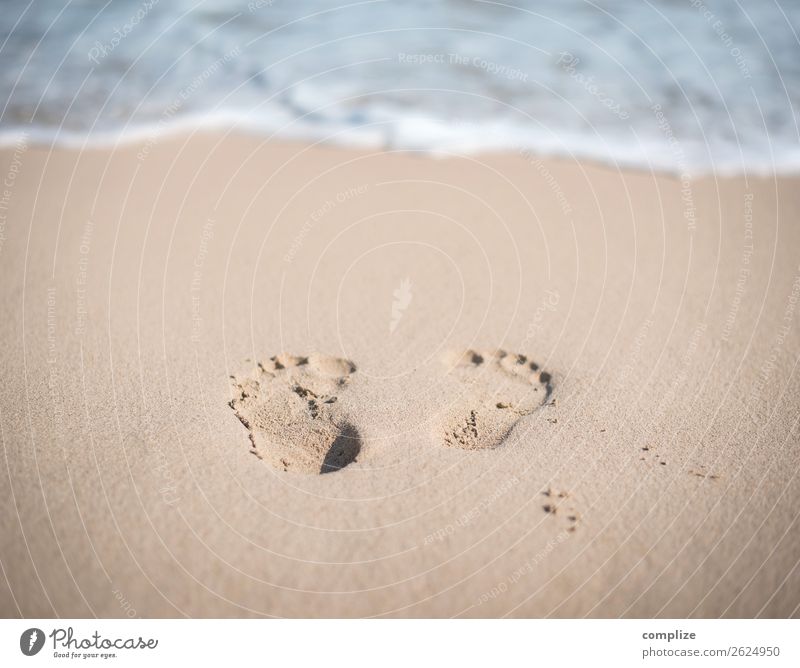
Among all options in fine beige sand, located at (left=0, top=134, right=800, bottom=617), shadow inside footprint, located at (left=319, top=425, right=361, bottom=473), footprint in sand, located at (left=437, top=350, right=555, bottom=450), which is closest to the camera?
fine beige sand, located at (left=0, top=134, right=800, bottom=617)

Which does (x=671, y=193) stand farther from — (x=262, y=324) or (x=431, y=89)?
(x=262, y=324)

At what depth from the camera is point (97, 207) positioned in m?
4.00

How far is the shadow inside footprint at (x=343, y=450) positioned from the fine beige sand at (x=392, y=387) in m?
0.01

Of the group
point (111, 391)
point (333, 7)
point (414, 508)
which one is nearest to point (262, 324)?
point (111, 391)

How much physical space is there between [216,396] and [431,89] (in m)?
3.59

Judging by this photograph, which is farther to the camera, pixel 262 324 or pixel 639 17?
pixel 639 17

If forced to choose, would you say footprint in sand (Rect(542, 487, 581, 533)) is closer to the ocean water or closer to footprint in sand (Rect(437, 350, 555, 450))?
footprint in sand (Rect(437, 350, 555, 450))

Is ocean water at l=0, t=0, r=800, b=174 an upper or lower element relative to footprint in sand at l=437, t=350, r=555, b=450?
upper

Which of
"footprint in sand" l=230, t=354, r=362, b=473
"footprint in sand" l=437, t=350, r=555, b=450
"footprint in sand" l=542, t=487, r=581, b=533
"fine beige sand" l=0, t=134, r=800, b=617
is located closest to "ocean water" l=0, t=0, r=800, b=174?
"fine beige sand" l=0, t=134, r=800, b=617

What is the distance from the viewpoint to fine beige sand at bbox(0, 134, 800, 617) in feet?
7.45

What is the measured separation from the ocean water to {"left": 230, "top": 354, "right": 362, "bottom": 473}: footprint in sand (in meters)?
Answer: 2.20
